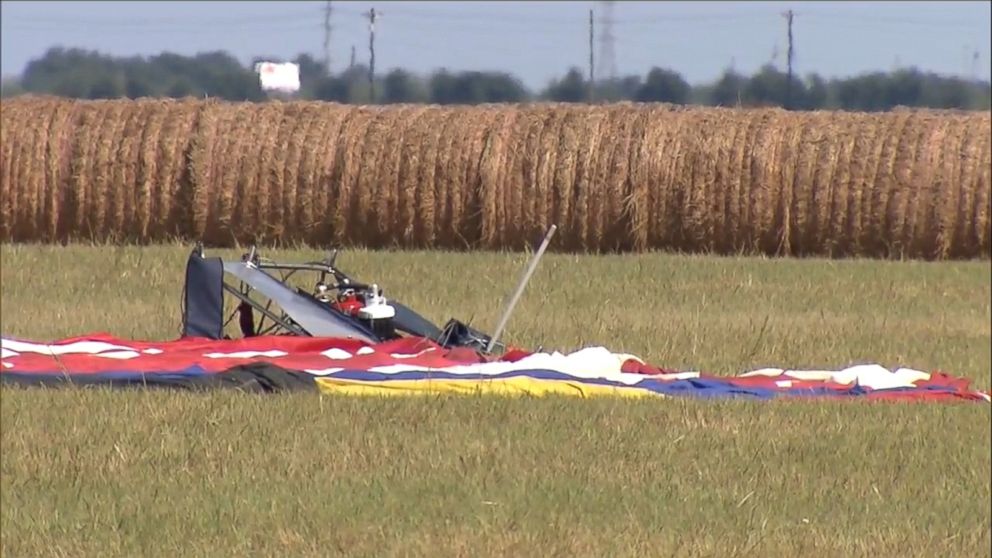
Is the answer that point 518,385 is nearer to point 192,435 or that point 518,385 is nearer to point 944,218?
point 192,435

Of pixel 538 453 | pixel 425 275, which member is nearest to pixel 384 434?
pixel 538 453

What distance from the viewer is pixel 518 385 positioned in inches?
391

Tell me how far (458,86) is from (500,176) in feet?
4.33

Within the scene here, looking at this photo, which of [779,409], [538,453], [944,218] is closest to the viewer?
[538,453]

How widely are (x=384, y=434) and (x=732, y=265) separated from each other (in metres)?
9.11

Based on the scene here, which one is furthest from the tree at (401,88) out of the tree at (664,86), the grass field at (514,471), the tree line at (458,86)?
the grass field at (514,471)

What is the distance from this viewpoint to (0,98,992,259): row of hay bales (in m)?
19.4

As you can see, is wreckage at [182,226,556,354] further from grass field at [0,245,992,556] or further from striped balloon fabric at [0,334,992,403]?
grass field at [0,245,992,556]

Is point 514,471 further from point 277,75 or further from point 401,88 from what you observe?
point 401,88

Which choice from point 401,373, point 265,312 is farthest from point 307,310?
point 401,373

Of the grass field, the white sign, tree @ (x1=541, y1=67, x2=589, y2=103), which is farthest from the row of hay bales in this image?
the grass field

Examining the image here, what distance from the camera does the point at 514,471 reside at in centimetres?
792

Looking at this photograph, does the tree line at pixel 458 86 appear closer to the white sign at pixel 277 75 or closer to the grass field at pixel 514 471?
the white sign at pixel 277 75

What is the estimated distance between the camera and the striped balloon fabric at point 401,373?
32.2 ft
